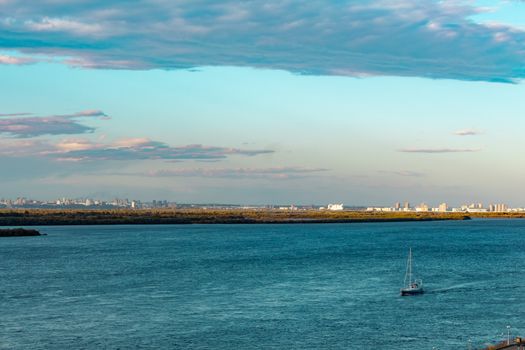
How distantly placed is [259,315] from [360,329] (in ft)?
30.5

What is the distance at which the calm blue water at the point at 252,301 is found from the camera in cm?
5034

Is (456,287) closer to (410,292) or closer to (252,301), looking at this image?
(410,292)

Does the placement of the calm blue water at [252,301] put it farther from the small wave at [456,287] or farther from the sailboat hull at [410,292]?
the sailboat hull at [410,292]

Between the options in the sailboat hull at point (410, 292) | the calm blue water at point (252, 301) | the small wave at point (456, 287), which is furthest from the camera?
the small wave at point (456, 287)

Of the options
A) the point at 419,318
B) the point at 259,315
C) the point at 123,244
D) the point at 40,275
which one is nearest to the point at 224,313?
the point at 259,315

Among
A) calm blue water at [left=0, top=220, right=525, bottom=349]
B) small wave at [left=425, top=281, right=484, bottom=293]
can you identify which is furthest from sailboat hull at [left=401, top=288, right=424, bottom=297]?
small wave at [left=425, top=281, right=484, bottom=293]

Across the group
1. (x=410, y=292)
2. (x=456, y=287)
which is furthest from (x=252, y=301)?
(x=456, y=287)

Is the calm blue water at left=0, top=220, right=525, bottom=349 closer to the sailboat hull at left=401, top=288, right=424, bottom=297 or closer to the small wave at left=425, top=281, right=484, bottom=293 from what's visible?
the small wave at left=425, top=281, right=484, bottom=293

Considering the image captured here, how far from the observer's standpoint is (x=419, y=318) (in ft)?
193

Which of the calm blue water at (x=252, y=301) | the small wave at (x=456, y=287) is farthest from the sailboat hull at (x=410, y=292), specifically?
the small wave at (x=456, y=287)

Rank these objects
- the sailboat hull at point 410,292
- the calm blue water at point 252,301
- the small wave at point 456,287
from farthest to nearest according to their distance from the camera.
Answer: the small wave at point 456,287
the sailboat hull at point 410,292
the calm blue water at point 252,301

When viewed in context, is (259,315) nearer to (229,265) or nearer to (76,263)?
(229,265)

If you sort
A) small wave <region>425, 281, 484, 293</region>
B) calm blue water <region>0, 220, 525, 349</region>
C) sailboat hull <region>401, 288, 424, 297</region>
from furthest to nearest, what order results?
small wave <region>425, 281, 484, 293</region>, sailboat hull <region>401, 288, 424, 297</region>, calm blue water <region>0, 220, 525, 349</region>

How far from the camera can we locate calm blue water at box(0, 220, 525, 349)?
50344mm
